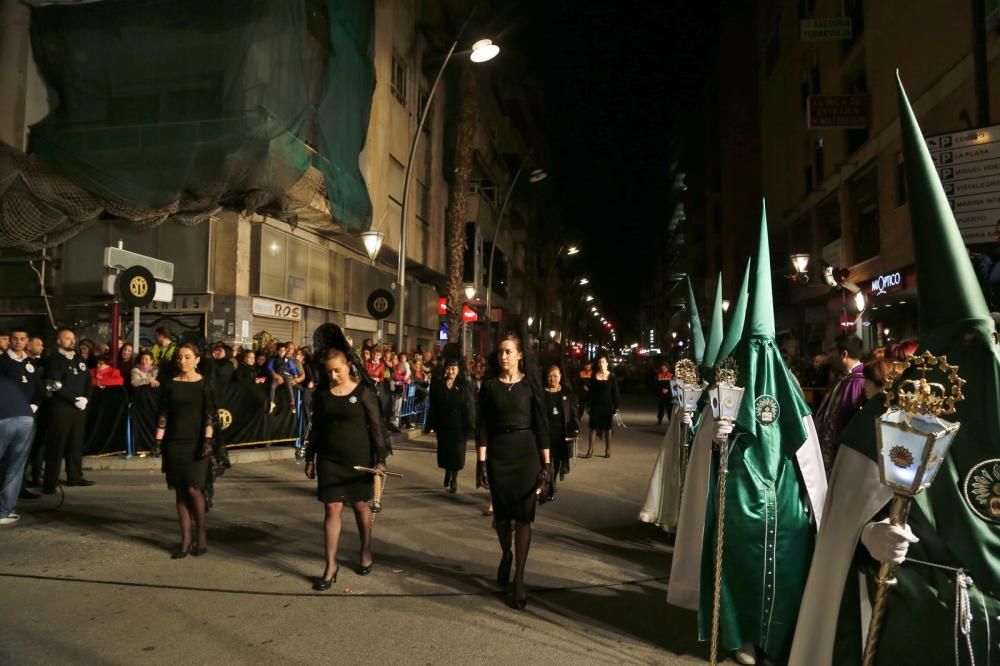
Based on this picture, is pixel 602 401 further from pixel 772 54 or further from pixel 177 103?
pixel 772 54

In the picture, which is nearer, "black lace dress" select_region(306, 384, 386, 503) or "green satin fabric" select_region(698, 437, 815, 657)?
"green satin fabric" select_region(698, 437, 815, 657)

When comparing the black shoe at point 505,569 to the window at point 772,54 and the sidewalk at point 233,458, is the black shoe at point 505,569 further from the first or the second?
the window at point 772,54

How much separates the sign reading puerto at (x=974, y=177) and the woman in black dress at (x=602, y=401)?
23.4 ft

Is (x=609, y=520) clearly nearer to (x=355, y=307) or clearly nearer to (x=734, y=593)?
(x=734, y=593)

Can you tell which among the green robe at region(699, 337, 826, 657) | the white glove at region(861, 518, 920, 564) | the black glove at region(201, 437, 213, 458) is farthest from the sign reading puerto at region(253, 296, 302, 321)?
the white glove at region(861, 518, 920, 564)

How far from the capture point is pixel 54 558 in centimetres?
627

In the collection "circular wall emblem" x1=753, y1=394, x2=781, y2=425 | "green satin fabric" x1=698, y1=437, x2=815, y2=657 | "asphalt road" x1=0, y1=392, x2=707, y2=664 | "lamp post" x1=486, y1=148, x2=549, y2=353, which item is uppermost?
"lamp post" x1=486, y1=148, x2=549, y2=353

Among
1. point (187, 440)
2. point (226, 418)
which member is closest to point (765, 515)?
point (187, 440)

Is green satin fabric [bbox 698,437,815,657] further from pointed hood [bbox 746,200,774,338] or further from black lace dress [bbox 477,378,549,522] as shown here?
black lace dress [bbox 477,378,549,522]

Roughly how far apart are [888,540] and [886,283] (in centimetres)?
2038

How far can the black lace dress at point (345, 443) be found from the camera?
5.72 meters

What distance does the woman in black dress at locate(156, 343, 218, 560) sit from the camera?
20.7 feet

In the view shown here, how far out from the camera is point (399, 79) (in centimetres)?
2597

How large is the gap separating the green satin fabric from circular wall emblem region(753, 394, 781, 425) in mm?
229
